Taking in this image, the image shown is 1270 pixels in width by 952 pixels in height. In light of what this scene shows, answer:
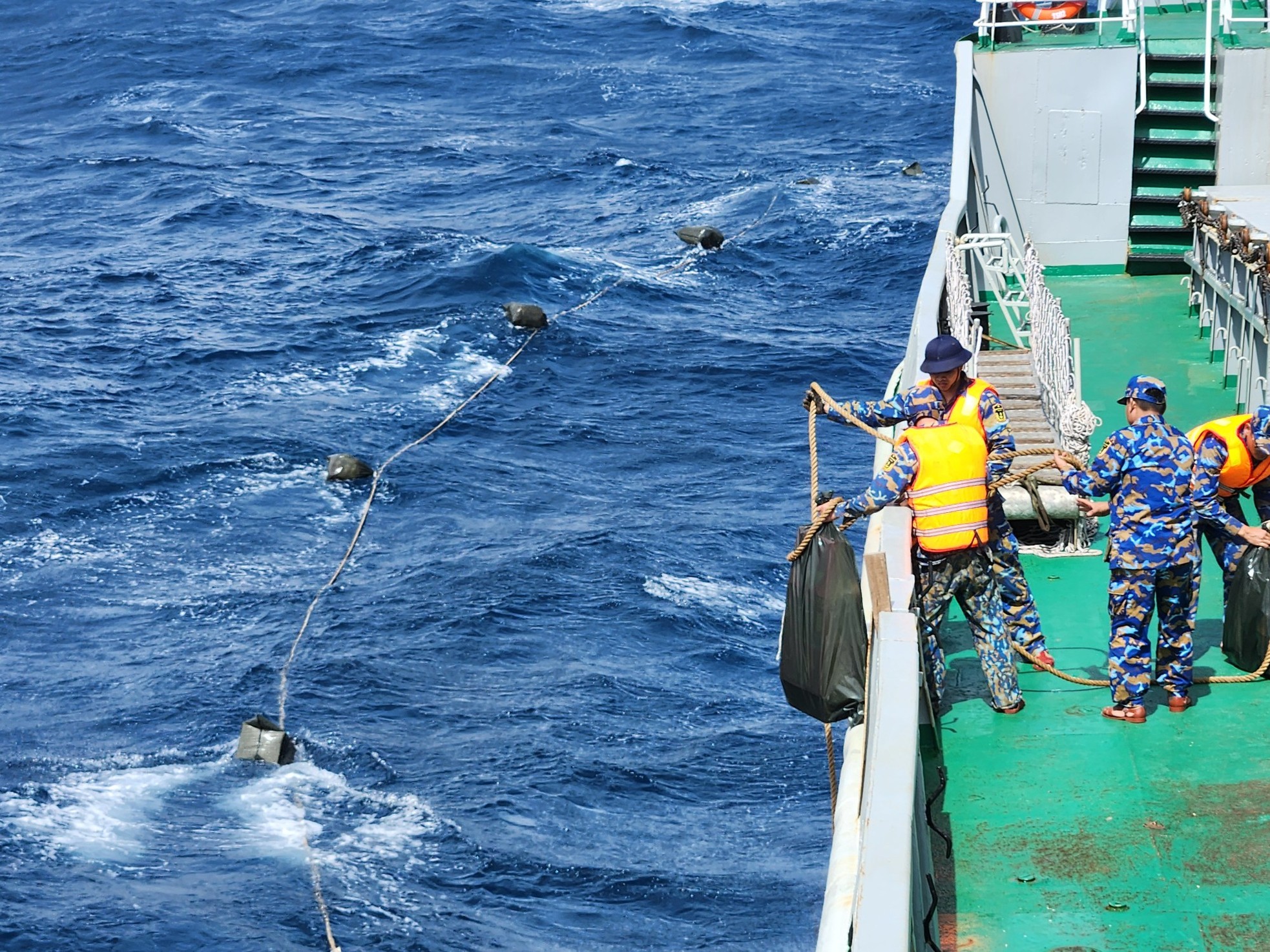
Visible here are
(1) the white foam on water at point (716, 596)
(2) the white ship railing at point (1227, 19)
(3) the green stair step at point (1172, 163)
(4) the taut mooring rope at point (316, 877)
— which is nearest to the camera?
(2) the white ship railing at point (1227, 19)

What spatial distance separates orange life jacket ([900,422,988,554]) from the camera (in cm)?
668

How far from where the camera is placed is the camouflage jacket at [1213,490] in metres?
6.86

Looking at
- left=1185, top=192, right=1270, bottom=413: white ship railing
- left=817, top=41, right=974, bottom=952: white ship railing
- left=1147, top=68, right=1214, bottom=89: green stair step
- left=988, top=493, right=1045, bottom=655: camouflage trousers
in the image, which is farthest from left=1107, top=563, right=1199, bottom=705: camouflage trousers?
left=1147, top=68, right=1214, bottom=89: green stair step

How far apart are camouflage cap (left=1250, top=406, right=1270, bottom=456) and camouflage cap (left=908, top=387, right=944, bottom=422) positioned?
4.72 feet

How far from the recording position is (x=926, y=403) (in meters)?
6.96

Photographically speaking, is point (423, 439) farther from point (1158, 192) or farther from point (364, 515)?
point (1158, 192)

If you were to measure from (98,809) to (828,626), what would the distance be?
1166cm

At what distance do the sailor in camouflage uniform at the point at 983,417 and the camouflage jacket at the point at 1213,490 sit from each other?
2.67 feet

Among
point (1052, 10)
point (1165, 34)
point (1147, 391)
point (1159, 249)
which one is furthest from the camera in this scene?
point (1052, 10)

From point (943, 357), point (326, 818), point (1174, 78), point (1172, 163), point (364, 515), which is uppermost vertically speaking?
point (1174, 78)

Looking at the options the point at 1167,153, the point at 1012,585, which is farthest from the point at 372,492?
the point at 1012,585

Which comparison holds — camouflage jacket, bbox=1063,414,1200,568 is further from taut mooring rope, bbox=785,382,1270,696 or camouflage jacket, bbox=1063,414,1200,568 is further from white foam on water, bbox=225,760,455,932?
white foam on water, bbox=225,760,455,932

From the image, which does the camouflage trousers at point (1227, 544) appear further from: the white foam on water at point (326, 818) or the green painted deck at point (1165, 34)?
the white foam on water at point (326, 818)

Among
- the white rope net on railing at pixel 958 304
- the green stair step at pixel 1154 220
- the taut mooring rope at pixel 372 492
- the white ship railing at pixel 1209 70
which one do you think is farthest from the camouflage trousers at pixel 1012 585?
the taut mooring rope at pixel 372 492
